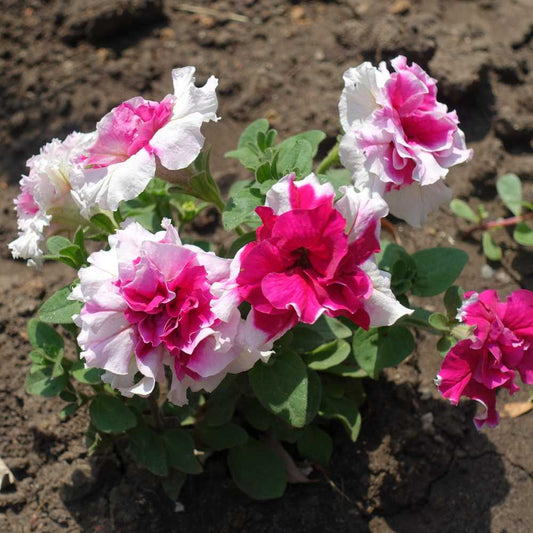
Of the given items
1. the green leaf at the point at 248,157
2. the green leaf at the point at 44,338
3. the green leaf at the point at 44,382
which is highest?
the green leaf at the point at 248,157

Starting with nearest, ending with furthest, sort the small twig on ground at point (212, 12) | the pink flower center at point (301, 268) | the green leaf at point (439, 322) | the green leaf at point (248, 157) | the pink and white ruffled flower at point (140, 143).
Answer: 1. the pink flower center at point (301, 268)
2. the pink and white ruffled flower at point (140, 143)
3. the green leaf at point (439, 322)
4. the green leaf at point (248, 157)
5. the small twig on ground at point (212, 12)

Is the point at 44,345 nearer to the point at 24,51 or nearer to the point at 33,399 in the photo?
the point at 33,399

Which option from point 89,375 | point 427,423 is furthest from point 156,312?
point 427,423

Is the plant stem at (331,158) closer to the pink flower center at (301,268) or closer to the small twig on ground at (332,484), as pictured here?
the pink flower center at (301,268)

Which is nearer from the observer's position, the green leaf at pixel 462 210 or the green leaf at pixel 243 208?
the green leaf at pixel 243 208

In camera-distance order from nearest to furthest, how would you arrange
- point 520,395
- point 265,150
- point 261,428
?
1. point 265,150
2. point 261,428
3. point 520,395

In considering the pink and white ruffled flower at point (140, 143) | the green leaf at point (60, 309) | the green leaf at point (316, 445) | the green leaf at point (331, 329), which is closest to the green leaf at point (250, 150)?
the pink and white ruffled flower at point (140, 143)

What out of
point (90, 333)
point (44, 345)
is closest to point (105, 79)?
point (44, 345)
